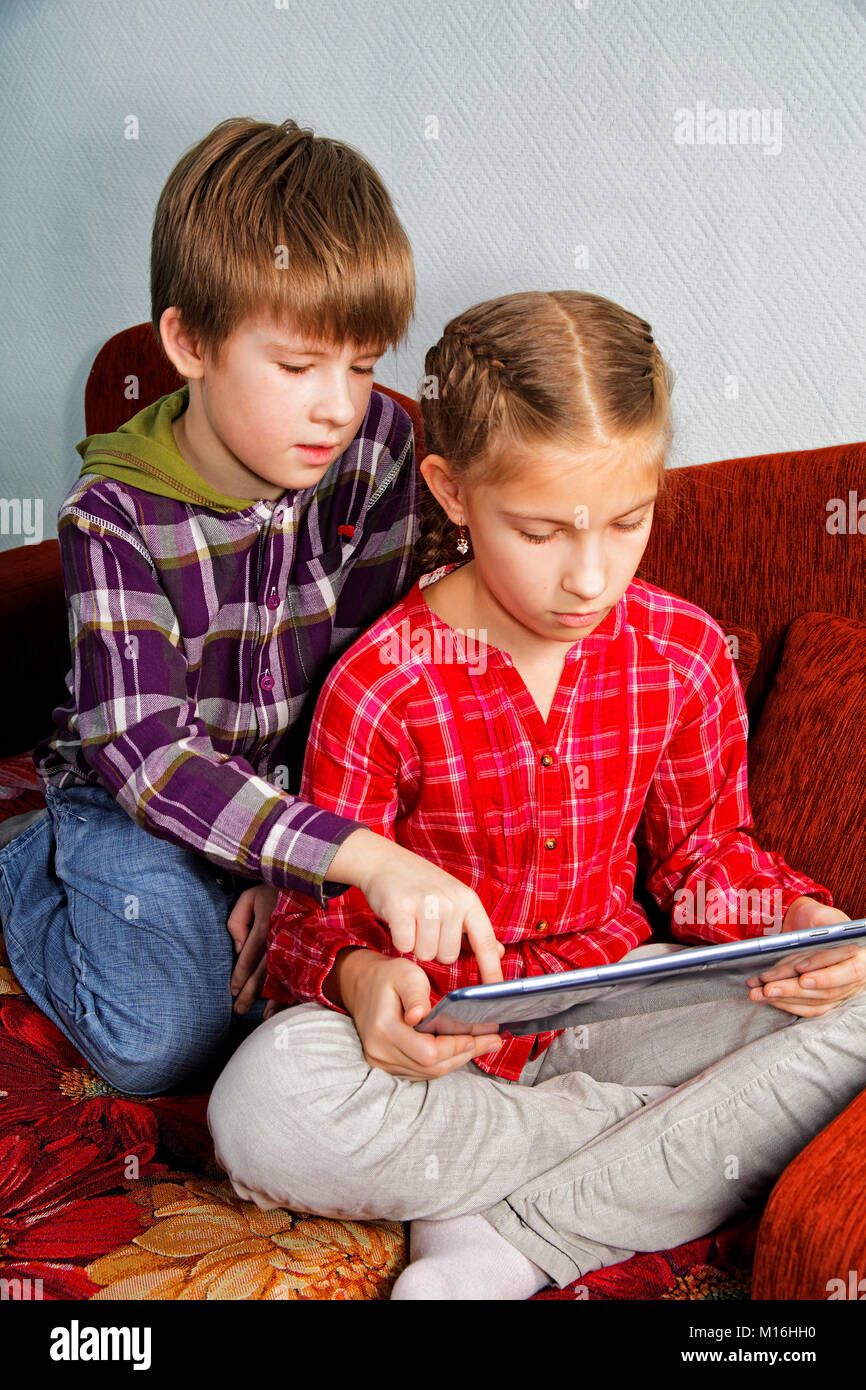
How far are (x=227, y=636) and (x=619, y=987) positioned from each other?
1.86 ft

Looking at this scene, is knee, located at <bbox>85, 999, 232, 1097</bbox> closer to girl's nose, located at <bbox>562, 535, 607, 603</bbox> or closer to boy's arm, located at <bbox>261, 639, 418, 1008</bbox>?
boy's arm, located at <bbox>261, 639, 418, 1008</bbox>

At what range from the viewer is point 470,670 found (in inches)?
43.6

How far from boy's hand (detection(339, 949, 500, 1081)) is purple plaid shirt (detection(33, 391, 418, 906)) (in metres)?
0.08

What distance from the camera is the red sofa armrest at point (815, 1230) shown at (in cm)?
76

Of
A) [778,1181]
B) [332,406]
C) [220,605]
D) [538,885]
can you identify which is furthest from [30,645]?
[778,1181]

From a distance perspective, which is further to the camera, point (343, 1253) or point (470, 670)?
point (470, 670)

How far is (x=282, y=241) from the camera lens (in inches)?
41.3

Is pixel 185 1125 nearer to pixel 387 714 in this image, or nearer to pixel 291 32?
pixel 387 714

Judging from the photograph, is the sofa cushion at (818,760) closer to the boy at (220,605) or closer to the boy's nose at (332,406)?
the boy at (220,605)

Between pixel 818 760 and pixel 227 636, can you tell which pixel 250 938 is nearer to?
pixel 227 636

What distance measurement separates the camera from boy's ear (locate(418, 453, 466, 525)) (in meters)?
1.05

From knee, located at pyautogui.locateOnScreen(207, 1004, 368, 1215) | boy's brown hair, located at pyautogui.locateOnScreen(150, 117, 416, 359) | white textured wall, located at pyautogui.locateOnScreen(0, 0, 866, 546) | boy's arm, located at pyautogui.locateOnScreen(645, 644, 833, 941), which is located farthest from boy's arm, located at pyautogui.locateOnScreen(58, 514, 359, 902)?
white textured wall, located at pyautogui.locateOnScreen(0, 0, 866, 546)

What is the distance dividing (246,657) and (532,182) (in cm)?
66

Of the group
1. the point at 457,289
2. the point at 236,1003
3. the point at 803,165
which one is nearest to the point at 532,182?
the point at 457,289
